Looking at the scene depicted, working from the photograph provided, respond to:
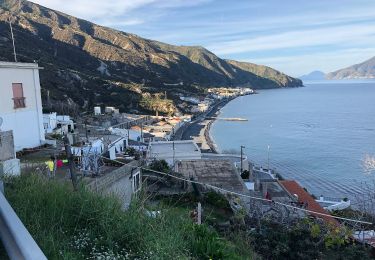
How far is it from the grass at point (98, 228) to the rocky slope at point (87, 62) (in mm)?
47828

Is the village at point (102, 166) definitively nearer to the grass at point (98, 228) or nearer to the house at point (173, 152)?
the grass at point (98, 228)

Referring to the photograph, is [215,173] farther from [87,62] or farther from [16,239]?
[87,62]

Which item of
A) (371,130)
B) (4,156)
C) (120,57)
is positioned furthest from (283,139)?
(120,57)

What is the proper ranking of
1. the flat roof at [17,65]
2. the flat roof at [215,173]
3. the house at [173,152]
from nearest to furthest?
the flat roof at [17,65]
the flat roof at [215,173]
the house at [173,152]

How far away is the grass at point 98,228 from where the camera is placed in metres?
3.12

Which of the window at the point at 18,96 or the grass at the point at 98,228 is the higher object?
the window at the point at 18,96

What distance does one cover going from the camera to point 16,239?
2.15m

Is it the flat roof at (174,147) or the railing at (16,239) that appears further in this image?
the flat roof at (174,147)

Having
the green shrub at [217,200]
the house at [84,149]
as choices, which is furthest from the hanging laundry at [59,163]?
the green shrub at [217,200]

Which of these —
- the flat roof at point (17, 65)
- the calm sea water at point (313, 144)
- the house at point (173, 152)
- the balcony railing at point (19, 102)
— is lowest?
the calm sea water at point (313, 144)

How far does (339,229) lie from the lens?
9.52 meters

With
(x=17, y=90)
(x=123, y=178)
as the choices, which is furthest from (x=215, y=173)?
(x=17, y=90)

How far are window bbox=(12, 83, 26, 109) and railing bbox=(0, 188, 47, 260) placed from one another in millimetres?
13863

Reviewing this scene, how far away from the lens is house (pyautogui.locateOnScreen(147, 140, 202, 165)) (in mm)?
26675
